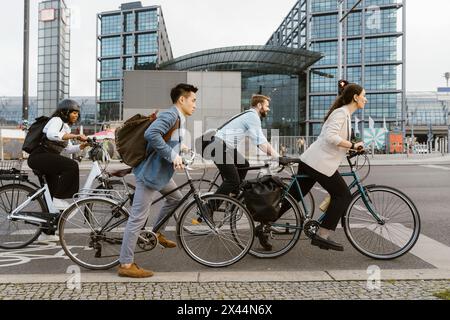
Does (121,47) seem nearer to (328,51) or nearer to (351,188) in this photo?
(328,51)

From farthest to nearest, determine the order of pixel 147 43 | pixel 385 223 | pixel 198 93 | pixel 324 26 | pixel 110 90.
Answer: pixel 110 90 < pixel 147 43 < pixel 324 26 < pixel 198 93 < pixel 385 223

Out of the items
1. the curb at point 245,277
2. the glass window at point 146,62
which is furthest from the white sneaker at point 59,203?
the glass window at point 146,62

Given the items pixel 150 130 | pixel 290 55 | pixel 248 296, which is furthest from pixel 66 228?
pixel 290 55

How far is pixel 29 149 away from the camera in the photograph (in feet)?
15.3

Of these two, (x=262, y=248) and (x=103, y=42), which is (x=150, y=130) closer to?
(x=262, y=248)

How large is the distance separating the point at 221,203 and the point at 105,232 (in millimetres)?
1128

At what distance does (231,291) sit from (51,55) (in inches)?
3072

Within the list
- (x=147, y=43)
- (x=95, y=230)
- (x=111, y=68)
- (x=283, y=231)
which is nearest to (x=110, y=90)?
(x=111, y=68)

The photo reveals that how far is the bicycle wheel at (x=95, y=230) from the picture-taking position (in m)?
3.91

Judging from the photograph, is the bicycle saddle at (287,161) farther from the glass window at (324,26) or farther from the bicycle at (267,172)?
the glass window at (324,26)

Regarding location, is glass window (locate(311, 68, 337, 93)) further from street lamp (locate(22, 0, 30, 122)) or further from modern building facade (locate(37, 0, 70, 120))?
street lamp (locate(22, 0, 30, 122))

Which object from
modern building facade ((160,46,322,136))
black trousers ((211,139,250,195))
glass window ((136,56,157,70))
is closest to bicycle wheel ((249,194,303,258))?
black trousers ((211,139,250,195))

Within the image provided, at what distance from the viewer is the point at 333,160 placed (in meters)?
4.25
